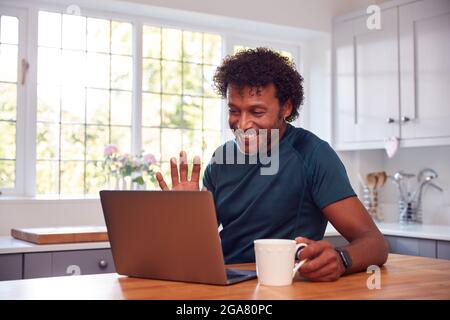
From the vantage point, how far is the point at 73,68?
346 cm

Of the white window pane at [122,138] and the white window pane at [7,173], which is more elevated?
the white window pane at [122,138]

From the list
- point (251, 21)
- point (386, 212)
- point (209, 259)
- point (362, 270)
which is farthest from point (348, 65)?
point (209, 259)

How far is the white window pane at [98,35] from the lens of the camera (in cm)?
351

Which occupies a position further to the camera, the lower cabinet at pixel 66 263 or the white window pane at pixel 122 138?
the white window pane at pixel 122 138

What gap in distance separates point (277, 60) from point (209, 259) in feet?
2.71

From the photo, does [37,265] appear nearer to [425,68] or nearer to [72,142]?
[72,142]

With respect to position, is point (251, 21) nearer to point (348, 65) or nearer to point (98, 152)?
point (348, 65)

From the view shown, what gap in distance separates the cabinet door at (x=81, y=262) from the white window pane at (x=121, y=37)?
1.45 meters

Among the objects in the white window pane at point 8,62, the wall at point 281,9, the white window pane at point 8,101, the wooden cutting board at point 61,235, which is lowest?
the wooden cutting board at point 61,235

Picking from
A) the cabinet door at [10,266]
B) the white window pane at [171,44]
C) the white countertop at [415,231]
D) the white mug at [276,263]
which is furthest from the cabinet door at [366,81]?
the white mug at [276,263]

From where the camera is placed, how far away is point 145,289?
3.84 feet

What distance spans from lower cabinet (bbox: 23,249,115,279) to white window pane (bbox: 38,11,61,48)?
4.55ft

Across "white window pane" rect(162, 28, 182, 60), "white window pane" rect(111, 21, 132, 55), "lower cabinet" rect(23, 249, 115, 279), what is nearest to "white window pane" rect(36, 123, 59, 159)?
"white window pane" rect(111, 21, 132, 55)

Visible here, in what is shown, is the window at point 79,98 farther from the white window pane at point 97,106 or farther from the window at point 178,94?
the window at point 178,94
